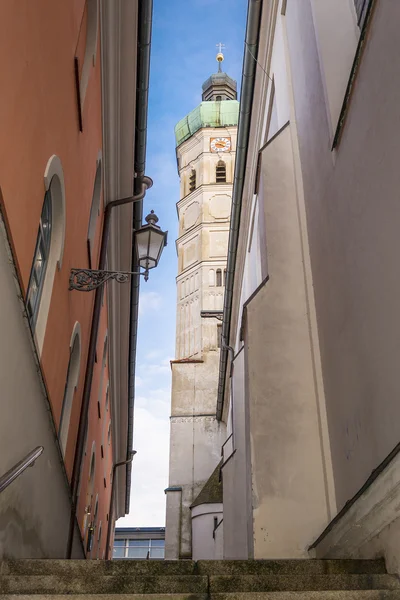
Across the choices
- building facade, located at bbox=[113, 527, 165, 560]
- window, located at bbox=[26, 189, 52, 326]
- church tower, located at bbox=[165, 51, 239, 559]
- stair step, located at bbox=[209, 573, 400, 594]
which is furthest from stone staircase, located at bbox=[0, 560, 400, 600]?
building facade, located at bbox=[113, 527, 165, 560]

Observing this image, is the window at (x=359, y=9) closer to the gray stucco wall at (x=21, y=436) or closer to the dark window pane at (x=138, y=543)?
the gray stucco wall at (x=21, y=436)

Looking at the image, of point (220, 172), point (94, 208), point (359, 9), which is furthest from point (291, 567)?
point (220, 172)

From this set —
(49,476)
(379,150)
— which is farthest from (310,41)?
(49,476)

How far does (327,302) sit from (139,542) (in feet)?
140

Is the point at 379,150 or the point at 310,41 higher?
the point at 310,41

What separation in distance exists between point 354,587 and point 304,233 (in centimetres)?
495

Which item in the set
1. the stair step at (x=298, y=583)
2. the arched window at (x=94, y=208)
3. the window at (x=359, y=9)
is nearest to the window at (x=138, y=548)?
the arched window at (x=94, y=208)

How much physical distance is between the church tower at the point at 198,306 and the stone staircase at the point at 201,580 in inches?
803

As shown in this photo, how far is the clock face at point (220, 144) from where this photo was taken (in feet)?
148

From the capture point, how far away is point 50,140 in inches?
218

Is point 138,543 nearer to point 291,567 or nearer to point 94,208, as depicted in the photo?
point 94,208

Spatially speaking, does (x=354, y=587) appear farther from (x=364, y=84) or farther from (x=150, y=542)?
(x=150, y=542)

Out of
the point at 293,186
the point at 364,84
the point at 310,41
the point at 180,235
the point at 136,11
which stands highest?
the point at 180,235

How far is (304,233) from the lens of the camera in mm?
8102
